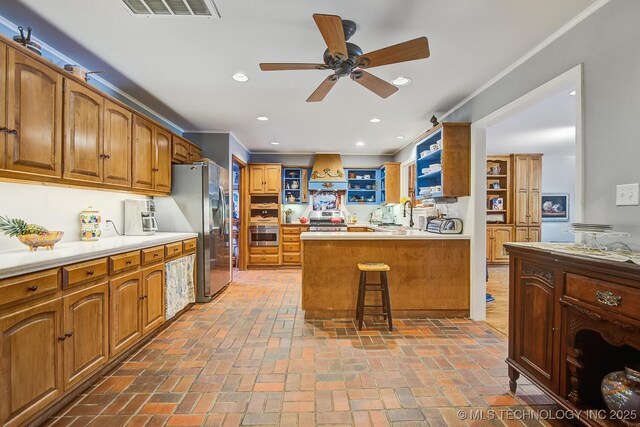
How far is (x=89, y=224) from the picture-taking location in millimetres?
2562

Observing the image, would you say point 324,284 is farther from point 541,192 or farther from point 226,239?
point 541,192

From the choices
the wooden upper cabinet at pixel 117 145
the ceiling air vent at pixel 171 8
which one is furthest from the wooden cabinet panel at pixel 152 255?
the ceiling air vent at pixel 171 8

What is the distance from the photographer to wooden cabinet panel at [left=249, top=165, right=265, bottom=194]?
6004mm

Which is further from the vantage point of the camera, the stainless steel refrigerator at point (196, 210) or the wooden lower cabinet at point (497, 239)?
the wooden lower cabinet at point (497, 239)

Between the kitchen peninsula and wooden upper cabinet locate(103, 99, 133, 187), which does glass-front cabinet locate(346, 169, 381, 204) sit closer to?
the kitchen peninsula

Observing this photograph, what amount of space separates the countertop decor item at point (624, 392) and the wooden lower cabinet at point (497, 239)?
214 inches

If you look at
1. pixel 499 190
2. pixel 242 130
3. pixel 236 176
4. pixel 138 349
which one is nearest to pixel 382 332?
pixel 138 349

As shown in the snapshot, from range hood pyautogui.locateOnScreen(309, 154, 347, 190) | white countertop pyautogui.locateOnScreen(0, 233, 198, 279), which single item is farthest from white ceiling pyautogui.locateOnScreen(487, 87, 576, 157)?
white countertop pyautogui.locateOnScreen(0, 233, 198, 279)

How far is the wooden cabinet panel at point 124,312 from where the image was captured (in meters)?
2.07

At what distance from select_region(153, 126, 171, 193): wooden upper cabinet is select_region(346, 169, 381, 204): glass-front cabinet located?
4.05 m

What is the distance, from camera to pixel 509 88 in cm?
256

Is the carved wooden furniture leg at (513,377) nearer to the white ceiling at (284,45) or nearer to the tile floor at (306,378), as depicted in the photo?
the tile floor at (306,378)

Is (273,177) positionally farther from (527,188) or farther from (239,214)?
(527,188)

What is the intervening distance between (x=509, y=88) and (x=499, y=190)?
4.40 metres
